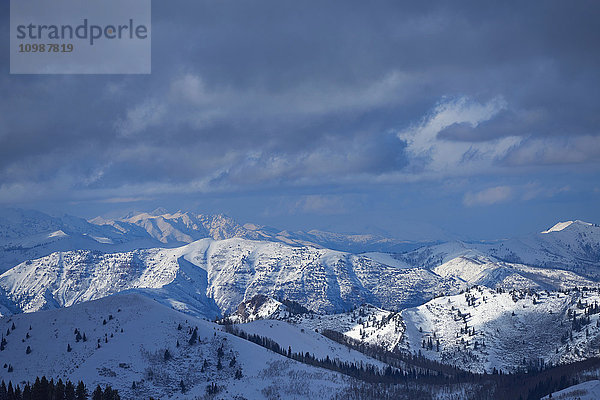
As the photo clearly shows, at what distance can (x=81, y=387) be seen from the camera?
19875 cm

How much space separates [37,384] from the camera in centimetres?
19538

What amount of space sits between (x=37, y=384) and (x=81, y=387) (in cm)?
1357
